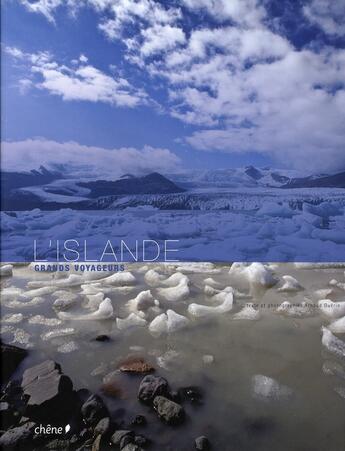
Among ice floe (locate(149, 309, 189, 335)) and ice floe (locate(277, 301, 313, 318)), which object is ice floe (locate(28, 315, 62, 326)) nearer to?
ice floe (locate(149, 309, 189, 335))

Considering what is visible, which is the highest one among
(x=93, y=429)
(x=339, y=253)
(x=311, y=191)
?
(x=311, y=191)

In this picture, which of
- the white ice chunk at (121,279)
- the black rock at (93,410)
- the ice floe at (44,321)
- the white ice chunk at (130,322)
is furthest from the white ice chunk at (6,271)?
the black rock at (93,410)

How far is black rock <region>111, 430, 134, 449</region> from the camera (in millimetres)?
1721

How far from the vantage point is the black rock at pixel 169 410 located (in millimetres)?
1874

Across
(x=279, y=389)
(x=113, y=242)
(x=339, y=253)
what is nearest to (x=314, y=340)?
(x=279, y=389)

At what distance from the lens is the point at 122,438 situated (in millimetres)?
1737

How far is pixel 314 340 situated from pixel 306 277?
5.47ft

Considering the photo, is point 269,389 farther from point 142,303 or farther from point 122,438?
point 142,303

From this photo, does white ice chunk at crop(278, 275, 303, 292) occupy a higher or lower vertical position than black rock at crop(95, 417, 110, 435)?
higher

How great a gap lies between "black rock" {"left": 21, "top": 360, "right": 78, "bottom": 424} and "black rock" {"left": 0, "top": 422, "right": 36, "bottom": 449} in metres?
0.08

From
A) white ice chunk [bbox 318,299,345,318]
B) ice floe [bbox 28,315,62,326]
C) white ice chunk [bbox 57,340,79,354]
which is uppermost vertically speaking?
white ice chunk [bbox 318,299,345,318]

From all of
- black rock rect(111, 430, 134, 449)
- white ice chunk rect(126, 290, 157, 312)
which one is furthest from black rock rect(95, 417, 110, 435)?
white ice chunk rect(126, 290, 157, 312)

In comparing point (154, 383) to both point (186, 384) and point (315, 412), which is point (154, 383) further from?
point (315, 412)

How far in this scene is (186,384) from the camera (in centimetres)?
219
